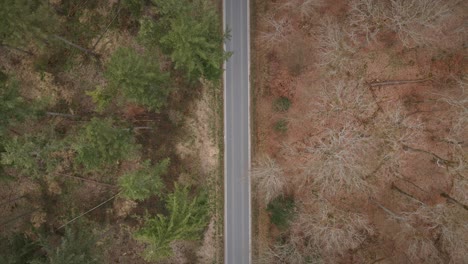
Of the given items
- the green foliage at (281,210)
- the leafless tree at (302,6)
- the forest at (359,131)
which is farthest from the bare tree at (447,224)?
the leafless tree at (302,6)

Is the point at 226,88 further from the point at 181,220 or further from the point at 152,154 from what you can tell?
the point at 181,220

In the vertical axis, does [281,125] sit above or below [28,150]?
above

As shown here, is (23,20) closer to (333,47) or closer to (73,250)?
(73,250)

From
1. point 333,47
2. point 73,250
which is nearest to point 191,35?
point 333,47

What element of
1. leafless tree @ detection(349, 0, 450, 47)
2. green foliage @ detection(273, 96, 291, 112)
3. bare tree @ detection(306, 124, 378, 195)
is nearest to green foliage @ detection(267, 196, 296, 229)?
bare tree @ detection(306, 124, 378, 195)

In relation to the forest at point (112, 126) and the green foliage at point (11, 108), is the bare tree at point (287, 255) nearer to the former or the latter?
the forest at point (112, 126)

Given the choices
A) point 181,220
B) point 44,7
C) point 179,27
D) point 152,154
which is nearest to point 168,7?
point 179,27
